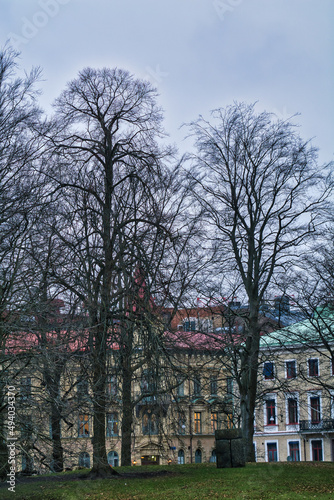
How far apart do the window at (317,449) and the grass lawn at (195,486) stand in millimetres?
34829

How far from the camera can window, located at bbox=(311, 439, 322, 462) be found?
53281 mm

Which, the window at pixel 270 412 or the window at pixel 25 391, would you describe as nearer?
the window at pixel 25 391

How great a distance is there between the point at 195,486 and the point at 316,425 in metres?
38.7

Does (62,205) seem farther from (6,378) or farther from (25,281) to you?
(6,378)

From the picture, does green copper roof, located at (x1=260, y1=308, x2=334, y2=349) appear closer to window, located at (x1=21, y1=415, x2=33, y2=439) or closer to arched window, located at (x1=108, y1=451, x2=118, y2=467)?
window, located at (x1=21, y1=415, x2=33, y2=439)

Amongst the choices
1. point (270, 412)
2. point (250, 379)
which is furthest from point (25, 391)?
point (270, 412)

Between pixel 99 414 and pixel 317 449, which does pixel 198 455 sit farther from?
pixel 99 414

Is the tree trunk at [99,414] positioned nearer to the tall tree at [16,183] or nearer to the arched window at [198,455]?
the tall tree at [16,183]

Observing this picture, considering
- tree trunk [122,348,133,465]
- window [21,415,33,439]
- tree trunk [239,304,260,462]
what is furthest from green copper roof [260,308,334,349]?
window [21,415,33,439]

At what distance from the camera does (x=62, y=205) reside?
2050 cm

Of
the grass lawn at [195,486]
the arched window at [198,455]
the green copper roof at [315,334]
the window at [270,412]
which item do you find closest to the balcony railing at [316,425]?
the window at [270,412]

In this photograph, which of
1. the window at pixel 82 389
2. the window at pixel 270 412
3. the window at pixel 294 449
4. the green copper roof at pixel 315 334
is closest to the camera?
the window at pixel 82 389

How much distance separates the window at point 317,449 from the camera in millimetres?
53281

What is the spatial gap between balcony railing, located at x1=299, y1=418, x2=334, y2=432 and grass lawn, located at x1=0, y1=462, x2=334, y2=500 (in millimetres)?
32895
